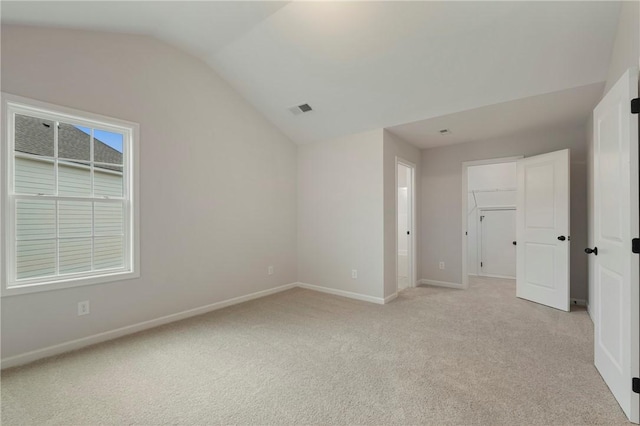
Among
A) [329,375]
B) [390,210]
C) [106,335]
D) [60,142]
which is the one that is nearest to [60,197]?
[60,142]

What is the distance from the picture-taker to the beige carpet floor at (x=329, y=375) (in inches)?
68.2

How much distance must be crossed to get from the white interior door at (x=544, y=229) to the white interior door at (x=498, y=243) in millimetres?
1531

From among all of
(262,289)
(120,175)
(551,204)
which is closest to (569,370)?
(551,204)

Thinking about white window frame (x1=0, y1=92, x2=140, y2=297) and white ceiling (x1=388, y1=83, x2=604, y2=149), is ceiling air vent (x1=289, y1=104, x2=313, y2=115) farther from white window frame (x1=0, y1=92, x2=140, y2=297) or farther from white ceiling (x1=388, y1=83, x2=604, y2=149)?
white window frame (x1=0, y1=92, x2=140, y2=297)

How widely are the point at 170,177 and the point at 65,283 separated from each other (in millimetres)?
1390

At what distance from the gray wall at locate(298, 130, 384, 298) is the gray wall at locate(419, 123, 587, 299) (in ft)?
4.97

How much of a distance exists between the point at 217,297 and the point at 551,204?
454 cm

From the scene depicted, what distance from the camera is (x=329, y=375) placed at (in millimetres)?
2152

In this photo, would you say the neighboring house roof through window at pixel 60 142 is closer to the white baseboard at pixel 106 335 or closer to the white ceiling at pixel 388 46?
the white ceiling at pixel 388 46

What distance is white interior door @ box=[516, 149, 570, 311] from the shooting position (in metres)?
3.70

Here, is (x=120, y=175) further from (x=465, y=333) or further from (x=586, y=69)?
(x=586, y=69)

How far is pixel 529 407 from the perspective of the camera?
1.77 meters

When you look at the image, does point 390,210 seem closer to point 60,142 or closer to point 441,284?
point 441,284

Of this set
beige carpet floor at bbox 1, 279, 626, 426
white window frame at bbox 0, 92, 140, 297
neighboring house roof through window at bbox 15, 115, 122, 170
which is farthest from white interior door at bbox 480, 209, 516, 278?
neighboring house roof through window at bbox 15, 115, 122, 170
